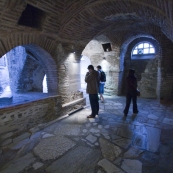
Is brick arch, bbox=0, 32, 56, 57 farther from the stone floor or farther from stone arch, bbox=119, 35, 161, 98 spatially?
stone arch, bbox=119, 35, 161, 98

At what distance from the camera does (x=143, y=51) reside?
7.80 meters

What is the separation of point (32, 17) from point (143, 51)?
6391mm

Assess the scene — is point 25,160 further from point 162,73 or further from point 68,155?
point 162,73

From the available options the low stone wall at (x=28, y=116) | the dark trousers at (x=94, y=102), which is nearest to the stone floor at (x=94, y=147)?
the low stone wall at (x=28, y=116)

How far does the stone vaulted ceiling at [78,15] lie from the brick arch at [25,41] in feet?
0.25

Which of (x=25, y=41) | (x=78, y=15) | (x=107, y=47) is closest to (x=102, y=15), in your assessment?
(x=78, y=15)

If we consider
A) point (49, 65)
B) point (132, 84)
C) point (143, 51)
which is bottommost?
point (132, 84)

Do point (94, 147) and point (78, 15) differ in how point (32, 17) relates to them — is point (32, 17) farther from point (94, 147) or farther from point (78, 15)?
point (94, 147)

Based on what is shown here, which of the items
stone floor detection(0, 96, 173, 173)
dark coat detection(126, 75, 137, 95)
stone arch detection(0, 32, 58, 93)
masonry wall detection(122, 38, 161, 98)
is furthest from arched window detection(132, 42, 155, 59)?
stone arch detection(0, 32, 58, 93)

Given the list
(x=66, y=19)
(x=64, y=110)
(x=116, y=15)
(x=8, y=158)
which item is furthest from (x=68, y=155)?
(x=116, y=15)

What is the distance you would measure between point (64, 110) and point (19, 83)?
2449 mm

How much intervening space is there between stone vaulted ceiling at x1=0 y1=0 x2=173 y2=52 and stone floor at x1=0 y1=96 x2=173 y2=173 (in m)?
2.45

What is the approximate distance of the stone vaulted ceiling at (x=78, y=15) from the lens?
2.69 metres

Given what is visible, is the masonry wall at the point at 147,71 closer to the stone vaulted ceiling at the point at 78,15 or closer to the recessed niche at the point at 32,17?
the stone vaulted ceiling at the point at 78,15
